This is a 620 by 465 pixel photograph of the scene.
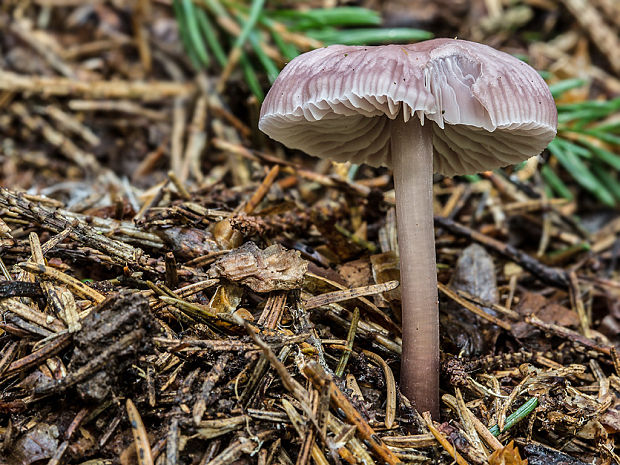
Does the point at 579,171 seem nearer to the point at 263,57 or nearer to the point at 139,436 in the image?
the point at 263,57

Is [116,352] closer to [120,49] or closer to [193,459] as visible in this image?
[193,459]

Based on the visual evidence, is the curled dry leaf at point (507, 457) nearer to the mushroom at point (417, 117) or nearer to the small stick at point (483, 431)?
the small stick at point (483, 431)

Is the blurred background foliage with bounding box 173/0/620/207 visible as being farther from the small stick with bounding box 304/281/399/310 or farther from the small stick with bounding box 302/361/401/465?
the small stick with bounding box 302/361/401/465

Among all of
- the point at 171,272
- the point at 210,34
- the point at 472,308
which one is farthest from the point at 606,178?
the point at 171,272

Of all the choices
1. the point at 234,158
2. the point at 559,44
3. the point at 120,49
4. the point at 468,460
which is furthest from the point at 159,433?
the point at 559,44

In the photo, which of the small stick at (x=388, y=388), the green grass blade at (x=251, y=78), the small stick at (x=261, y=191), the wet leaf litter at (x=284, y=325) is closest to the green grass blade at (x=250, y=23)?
the green grass blade at (x=251, y=78)
